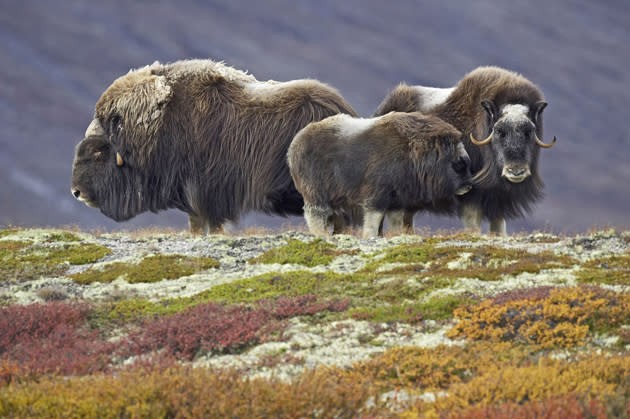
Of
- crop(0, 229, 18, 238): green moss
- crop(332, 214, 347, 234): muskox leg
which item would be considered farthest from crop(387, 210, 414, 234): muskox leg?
crop(0, 229, 18, 238): green moss

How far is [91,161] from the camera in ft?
52.2

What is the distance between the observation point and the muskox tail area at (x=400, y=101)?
16.1 m

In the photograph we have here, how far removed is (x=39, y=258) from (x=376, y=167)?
6.53m

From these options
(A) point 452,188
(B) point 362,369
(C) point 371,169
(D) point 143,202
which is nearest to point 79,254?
(D) point 143,202

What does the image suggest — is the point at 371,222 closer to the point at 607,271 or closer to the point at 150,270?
the point at 150,270

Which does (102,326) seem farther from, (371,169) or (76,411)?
(371,169)

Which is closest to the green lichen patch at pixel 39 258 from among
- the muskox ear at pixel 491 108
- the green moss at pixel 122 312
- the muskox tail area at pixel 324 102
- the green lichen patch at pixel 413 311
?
the green moss at pixel 122 312

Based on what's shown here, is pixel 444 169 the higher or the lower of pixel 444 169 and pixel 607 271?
the higher

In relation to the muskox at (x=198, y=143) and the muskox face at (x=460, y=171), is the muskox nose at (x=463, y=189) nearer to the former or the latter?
the muskox face at (x=460, y=171)

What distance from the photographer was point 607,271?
8.84m

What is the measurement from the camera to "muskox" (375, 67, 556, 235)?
13.7 meters

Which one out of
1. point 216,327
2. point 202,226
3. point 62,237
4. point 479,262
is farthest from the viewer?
point 202,226

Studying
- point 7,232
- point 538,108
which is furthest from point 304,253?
point 7,232

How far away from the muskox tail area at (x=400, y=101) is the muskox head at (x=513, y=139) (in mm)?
2282
